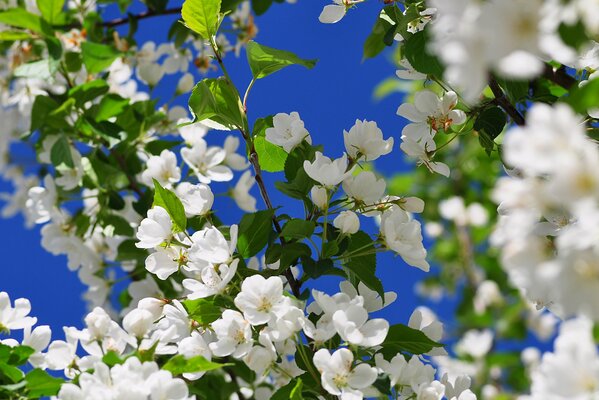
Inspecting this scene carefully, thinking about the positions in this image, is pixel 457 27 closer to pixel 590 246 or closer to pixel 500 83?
pixel 590 246

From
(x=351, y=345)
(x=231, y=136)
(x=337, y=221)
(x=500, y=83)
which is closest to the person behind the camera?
(x=351, y=345)

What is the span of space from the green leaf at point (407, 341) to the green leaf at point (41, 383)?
0.47m

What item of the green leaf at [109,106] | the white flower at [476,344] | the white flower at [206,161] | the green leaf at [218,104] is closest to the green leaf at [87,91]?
the green leaf at [109,106]

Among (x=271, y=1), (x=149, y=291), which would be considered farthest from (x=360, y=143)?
(x=271, y=1)

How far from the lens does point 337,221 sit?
3.85ft

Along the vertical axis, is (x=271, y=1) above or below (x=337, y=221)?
below

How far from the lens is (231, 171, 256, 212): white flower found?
1802 mm

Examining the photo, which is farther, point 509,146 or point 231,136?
point 231,136

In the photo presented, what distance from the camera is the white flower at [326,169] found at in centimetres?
114

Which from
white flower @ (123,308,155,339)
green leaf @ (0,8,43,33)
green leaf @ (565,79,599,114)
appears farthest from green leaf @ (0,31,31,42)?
green leaf @ (565,79,599,114)

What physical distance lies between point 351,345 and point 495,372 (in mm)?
2696

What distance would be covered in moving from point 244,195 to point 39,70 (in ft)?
1.89

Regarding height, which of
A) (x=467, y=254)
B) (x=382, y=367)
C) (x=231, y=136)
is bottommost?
(x=467, y=254)

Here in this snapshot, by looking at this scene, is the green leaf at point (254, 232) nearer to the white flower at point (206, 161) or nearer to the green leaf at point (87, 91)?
the white flower at point (206, 161)
